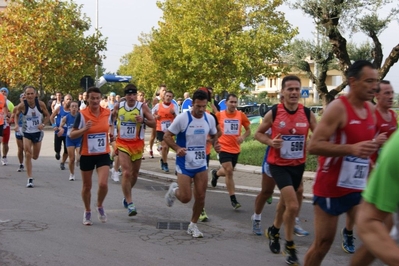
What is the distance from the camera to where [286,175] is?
22.8 feet

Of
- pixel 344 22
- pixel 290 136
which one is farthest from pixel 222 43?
pixel 290 136

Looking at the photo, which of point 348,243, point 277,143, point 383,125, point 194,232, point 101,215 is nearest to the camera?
point 383,125

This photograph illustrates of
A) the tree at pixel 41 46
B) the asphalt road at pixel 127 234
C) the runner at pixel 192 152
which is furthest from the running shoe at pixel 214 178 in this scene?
the tree at pixel 41 46

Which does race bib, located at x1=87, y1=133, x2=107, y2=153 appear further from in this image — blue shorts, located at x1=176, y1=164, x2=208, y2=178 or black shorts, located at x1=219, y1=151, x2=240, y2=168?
black shorts, located at x1=219, y1=151, x2=240, y2=168

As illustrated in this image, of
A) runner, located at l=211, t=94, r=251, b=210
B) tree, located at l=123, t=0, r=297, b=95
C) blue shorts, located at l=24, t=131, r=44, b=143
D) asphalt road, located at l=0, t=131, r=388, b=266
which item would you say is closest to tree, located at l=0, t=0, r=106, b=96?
tree, located at l=123, t=0, r=297, b=95

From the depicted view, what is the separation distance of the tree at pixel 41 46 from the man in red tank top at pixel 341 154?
31.9 metres

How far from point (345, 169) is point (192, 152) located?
306cm

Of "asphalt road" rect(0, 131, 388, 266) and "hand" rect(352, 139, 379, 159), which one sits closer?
"hand" rect(352, 139, 379, 159)

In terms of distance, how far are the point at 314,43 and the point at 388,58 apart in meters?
2.17

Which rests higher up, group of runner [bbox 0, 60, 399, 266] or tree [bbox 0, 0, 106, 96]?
tree [bbox 0, 0, 106, 96]

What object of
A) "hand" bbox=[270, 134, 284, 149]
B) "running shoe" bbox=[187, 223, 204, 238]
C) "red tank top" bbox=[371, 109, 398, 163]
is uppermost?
"red tank top" bbox=[371, 109, 398, 163]

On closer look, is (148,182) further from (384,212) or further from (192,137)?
(384,212)

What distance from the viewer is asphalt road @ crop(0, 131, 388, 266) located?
271 inches

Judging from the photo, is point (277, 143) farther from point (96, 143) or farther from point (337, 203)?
point (96, 143)
